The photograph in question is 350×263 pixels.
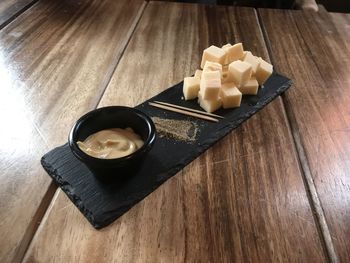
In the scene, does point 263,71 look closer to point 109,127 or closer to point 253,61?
point 253,61

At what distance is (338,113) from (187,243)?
2.15 feet

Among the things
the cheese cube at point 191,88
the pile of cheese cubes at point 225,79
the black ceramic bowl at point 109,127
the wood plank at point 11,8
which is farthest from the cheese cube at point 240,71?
the wood plank at point 11,8

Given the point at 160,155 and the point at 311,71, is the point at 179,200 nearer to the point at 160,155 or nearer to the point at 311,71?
the point at 160,155

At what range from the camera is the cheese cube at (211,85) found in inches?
36.5

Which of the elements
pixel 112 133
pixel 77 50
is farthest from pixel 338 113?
pixel 77 50

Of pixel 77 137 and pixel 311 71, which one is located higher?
pixel 77 137

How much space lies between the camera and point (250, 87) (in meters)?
1.04

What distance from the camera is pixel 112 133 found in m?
0.78

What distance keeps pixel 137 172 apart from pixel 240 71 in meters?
0.44

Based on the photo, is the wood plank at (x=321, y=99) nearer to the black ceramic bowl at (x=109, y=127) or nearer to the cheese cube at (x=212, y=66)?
the cheese cube at (x=212, y=66)

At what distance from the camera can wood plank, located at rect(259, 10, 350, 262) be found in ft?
2.45

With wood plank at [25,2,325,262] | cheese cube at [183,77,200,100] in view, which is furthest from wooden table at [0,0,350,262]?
cheese cube at [183,77,200,100]

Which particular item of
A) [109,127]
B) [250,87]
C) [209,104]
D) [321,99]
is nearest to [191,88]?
[209,104]

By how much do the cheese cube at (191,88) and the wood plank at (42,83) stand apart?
27 cm
